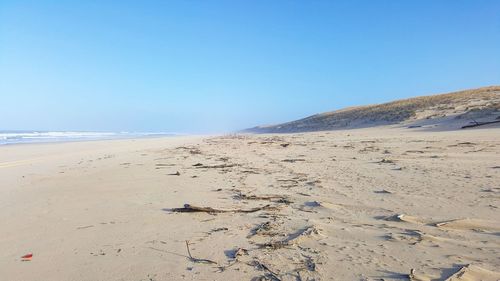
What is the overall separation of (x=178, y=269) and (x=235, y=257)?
1.29ft

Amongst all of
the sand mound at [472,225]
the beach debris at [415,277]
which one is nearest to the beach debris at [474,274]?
the beach debris at [415,277]

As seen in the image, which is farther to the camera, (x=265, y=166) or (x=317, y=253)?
(x=265, y=166)

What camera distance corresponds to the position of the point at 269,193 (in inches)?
182

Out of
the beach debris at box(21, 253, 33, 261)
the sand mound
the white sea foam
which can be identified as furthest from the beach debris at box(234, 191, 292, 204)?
the white sea foam

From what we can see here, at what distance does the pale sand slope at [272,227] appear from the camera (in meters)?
2.36

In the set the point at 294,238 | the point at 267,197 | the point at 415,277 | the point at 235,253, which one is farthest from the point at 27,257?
the point at 415,277

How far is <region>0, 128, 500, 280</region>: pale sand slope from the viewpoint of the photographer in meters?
2.36

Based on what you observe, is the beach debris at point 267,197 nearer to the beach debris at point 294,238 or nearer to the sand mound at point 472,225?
the beach debris at point 294,238

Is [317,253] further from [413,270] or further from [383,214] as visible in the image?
[383,214]

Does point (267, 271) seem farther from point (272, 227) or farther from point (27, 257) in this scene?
point (27, 257)

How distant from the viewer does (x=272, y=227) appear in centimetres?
317

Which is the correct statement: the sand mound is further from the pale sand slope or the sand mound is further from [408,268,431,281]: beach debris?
[408,268,431,281]: beach debris

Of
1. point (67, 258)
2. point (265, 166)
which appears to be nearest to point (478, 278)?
point (67, 258)

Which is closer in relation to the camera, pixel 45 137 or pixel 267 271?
pixel 267 271
